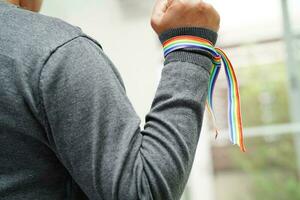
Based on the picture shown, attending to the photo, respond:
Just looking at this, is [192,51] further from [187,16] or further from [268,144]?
[268,144]

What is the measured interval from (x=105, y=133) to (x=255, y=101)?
2.99m

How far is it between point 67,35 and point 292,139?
2724 millimetres

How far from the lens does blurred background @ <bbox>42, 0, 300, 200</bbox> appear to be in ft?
9.71

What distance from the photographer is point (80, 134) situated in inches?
20.9

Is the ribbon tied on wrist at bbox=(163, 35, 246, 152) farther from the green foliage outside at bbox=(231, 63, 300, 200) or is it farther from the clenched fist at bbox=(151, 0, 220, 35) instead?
the green foliage outside at bbox=(231, 63, 300, 200)

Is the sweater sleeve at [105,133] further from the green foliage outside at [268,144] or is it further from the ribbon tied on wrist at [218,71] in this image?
the green foliage outside at [268,144]

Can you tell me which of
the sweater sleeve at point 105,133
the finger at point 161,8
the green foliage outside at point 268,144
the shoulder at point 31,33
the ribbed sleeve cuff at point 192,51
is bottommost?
the green foliage outside at point 268,144

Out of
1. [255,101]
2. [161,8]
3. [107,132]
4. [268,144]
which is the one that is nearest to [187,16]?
[161,8]

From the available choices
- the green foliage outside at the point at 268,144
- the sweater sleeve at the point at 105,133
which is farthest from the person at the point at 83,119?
the green foliage outside at the point at 268,144

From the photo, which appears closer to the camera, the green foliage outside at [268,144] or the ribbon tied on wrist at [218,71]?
the ribbon tied on wrist at [218,71]

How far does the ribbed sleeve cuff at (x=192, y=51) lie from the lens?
581 millimetres

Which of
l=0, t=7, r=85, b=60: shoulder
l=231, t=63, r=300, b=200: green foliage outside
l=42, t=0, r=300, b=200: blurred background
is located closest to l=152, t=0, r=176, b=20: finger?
l=0, t=7, r=85, b=60: shoulder

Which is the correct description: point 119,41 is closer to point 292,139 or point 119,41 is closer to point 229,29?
point 229,29

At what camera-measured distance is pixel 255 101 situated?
3.41 metres
